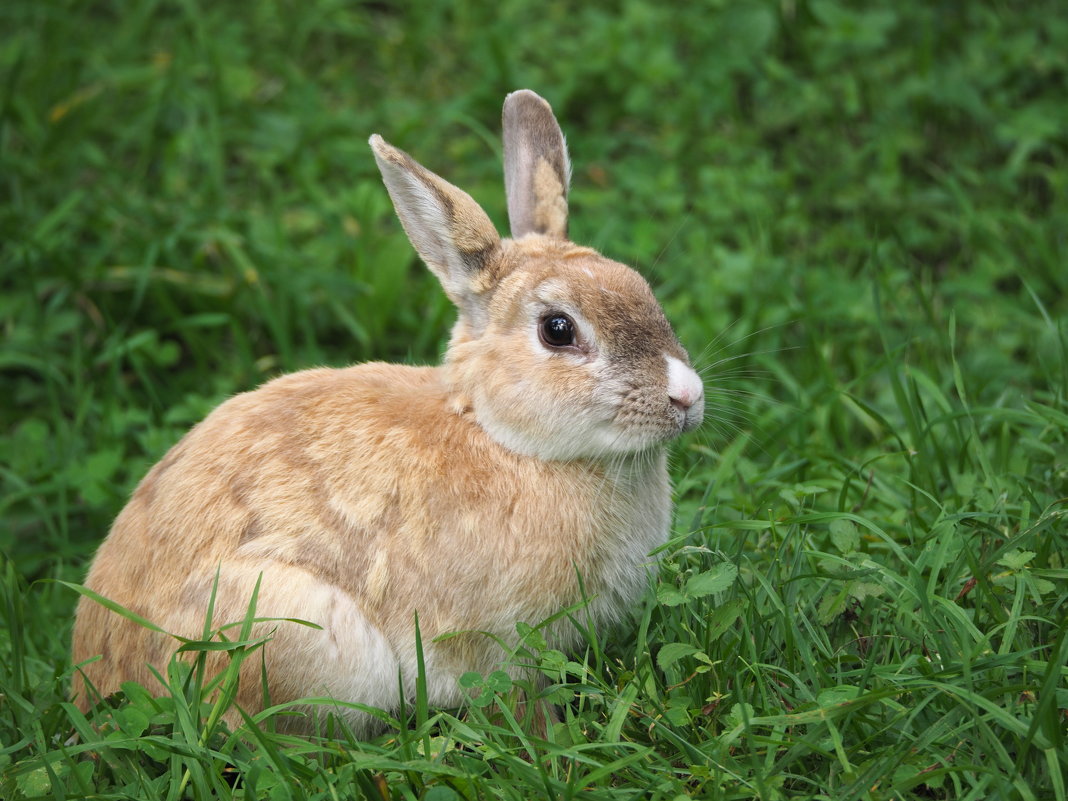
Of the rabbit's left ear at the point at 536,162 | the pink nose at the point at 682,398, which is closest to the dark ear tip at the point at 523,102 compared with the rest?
the rabbit's left ear at the point at 536,162

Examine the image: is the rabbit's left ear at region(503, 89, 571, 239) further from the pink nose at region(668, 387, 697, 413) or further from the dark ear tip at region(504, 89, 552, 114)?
the pink nose at region(668, 387, 697, 413)

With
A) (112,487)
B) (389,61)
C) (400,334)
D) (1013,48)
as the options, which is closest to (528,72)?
(389,61)

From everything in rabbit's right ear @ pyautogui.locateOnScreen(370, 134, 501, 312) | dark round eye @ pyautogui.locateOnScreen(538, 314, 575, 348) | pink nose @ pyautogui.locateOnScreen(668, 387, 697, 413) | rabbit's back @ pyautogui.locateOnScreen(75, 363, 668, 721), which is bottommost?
rabbit's back @ pyautogui.locateOnScreen(75, 363, 668, 721)

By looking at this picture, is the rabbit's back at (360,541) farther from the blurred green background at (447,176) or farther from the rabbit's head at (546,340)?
the blurred green background at (447,176)

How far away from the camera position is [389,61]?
23.5 feet

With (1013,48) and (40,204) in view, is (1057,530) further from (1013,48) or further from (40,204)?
(40,204)

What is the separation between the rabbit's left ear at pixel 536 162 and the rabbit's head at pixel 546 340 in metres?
0.23

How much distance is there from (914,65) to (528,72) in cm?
216

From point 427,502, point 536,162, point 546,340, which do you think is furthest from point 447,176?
point 427,502

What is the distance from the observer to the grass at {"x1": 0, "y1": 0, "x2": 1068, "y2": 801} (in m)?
3.08

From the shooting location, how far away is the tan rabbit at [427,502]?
350 centimetres

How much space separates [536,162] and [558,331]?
0.90 meters

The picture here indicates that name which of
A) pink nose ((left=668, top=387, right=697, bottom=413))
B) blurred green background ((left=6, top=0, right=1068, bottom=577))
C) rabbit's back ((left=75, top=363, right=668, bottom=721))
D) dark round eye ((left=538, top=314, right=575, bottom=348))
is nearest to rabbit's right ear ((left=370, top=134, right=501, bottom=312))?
dark round eye ((left=538, top=314, right=575, bottom=348))

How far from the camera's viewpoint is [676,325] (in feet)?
18.3
